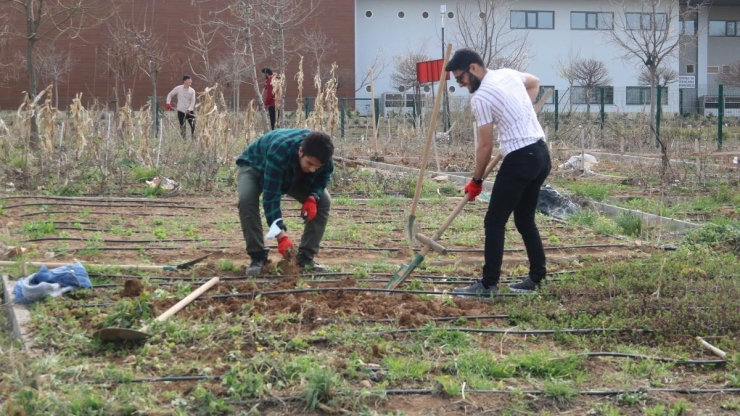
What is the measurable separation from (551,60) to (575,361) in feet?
122

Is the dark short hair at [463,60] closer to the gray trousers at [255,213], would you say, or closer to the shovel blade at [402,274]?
the shovel blade at [402,274]

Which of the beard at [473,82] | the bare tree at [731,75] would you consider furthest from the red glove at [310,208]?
the bare tree at [731,75]

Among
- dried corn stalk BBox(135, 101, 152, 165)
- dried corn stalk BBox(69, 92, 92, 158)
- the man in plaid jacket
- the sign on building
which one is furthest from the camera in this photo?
the sign on building

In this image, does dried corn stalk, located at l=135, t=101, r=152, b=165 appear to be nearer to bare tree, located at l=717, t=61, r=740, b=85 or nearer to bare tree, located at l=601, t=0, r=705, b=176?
bare tree, located at l=601, t=0, r=705, b=176

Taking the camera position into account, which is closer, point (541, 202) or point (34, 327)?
point (34, 327)

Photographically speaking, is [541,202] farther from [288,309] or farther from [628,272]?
[288,309]

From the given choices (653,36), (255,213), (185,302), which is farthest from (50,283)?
(653,36)

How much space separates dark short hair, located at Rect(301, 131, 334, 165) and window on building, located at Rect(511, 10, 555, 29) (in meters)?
35.1

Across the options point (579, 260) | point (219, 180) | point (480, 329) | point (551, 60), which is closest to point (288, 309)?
point (480, 329)

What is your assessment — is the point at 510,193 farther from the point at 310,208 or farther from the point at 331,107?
the point at 331,107

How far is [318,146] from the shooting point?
5340 millimetres

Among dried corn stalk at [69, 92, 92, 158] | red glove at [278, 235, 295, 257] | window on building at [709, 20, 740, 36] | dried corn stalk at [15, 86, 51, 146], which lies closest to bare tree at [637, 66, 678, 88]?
window on building at [709, 20, 740, 36]

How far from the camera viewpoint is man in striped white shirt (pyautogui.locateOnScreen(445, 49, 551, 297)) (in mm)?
5211

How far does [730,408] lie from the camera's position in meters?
3.63
